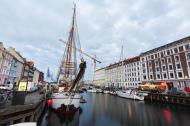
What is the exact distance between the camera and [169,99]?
4466 centimetres

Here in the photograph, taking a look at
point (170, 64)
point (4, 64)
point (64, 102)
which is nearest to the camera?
point (64, 102)

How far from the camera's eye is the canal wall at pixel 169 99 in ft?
125

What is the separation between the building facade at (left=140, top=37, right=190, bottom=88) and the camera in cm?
5483

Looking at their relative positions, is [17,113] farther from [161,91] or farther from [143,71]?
[143,71]

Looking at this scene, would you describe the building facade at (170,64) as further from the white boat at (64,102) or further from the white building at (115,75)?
the white boat at (64,102)

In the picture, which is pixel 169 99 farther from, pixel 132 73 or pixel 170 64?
pixel 132 73

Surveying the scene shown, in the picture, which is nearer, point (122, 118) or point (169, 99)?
point (122, 118)

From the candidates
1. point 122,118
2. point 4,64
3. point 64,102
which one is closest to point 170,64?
point 122,118

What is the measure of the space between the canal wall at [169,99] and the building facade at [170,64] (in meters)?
15.4

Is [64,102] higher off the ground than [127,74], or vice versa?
[127,74]

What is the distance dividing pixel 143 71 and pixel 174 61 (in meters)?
20.9

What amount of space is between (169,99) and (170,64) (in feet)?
78.8

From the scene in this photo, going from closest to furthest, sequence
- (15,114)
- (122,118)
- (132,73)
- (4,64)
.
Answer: (15,114)
(122,118)
(4,64)
(132,73)

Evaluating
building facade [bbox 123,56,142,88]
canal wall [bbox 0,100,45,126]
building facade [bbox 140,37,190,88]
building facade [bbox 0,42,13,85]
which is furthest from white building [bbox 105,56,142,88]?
canal wall [bbox 0,100,45,126]
